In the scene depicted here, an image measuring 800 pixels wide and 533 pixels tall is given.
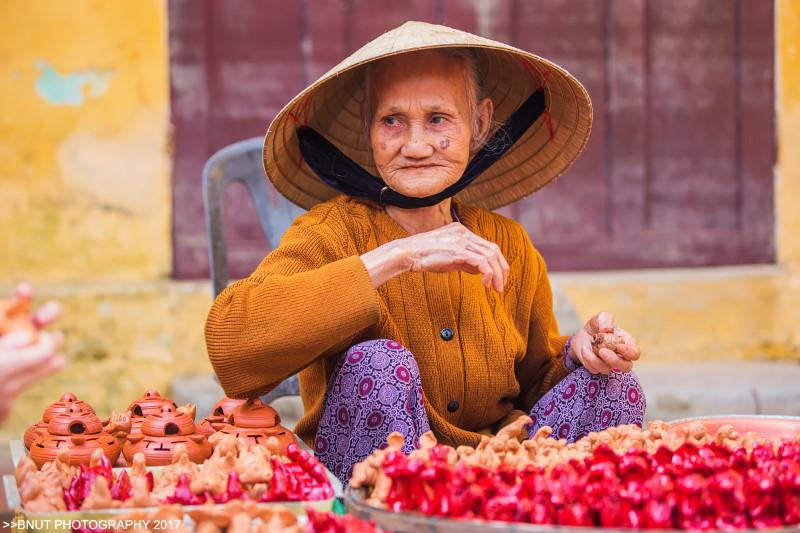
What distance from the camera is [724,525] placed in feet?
4.86

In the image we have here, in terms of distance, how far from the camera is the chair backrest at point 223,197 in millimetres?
3195

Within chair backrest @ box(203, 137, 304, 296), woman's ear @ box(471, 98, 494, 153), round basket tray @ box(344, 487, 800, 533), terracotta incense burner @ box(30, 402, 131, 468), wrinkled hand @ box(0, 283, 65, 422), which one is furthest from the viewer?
chair backrest @ box(203, 137, 304, 296)

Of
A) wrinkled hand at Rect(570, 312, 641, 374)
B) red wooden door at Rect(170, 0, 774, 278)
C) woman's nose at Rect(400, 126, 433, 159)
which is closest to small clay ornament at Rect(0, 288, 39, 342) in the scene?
woman's nose at Rect(400, 126, 433, 159)

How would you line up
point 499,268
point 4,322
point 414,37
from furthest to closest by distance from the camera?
1. point 414,37
2. point 499,268
3. point 4,322

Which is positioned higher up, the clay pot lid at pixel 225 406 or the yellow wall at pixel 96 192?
the yellow wall at pixel 96 192

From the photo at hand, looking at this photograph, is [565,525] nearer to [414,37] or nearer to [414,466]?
[414,466]

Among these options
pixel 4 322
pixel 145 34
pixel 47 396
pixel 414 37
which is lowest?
pixel 47 396

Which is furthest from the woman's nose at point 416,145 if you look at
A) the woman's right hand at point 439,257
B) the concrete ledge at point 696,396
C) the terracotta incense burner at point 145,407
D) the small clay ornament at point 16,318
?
the concrete ledge at point 696,396

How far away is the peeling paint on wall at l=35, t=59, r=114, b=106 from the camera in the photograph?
14.8 feet

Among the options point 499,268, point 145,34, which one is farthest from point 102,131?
point 499,268

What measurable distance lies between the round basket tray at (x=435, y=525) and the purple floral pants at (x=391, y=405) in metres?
0.44

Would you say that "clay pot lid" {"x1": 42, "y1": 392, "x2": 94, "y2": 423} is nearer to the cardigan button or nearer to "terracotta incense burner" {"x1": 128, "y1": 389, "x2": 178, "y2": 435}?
"terracotta incense burner" {"x1": 128, "y1": 389, "x2": 178, "y2": 435}

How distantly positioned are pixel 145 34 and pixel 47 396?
59.7 inches

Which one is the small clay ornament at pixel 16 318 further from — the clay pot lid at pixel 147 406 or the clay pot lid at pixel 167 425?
the clay pot lid at pixel 147 406
